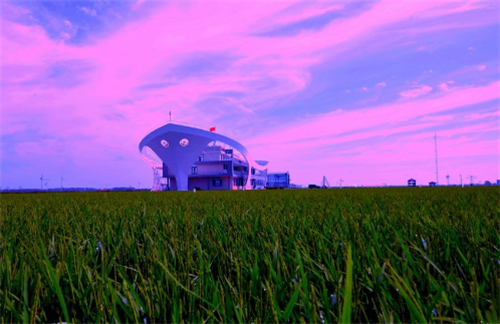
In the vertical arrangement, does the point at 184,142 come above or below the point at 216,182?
above

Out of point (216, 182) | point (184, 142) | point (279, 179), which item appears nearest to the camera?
point (184, 142)

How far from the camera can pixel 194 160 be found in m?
60.2

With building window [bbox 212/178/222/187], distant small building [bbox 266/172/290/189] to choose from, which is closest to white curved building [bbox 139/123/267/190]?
building window [bbox 212/178/222/187]

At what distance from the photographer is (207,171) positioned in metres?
72.5

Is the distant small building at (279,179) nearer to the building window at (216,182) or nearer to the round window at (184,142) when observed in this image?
the building window at (216,182)

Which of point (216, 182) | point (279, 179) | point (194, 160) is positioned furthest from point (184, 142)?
point (279, 179)

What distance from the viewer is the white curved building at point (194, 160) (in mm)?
55750

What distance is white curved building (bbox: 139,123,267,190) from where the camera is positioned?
5575cm

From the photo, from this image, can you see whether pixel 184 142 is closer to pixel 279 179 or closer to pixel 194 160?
pixel 194 160

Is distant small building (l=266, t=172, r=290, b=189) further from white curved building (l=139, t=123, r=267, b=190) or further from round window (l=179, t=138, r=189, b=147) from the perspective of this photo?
round window (l=179, t=138, r=189, b=147)

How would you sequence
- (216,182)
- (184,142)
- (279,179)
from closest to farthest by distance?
1. (184,142)
2. (216,182)
3. (279,179)

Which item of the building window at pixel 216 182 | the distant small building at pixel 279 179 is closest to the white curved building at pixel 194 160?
the building window at pixel 216 182

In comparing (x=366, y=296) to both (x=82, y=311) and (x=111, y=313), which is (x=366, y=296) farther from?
(x=82, y=311)

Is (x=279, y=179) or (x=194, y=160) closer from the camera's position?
(x=194, y=160)
